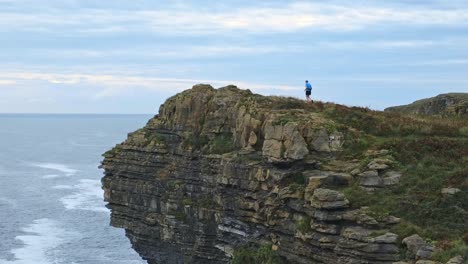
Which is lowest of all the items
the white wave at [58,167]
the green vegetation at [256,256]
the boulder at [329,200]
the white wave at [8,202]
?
the white wave at [8,202]

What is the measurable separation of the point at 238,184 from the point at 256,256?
4804 millimetres

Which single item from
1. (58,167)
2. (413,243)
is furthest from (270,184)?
(58,167)

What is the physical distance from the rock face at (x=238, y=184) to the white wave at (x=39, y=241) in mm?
25532

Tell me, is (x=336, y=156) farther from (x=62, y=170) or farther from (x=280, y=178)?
(x=62, y=170)

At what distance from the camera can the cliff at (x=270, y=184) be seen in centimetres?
3378

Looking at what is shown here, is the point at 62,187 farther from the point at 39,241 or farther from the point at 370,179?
the point at 370,179

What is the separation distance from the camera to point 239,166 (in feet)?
143

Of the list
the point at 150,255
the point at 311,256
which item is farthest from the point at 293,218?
the point at 150,255

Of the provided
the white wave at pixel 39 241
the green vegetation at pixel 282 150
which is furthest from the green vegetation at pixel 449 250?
the white wave at pixel 39 241

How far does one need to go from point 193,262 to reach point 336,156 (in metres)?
15.0

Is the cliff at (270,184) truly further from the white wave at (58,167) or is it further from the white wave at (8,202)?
the white wave at (58,167)

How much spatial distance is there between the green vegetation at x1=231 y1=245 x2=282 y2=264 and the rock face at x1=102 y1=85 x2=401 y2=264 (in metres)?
0.44

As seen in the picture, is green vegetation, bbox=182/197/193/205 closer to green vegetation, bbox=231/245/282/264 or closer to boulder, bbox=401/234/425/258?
green vegetation, bbox=231/245/282/264

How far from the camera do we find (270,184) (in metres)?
41.0
